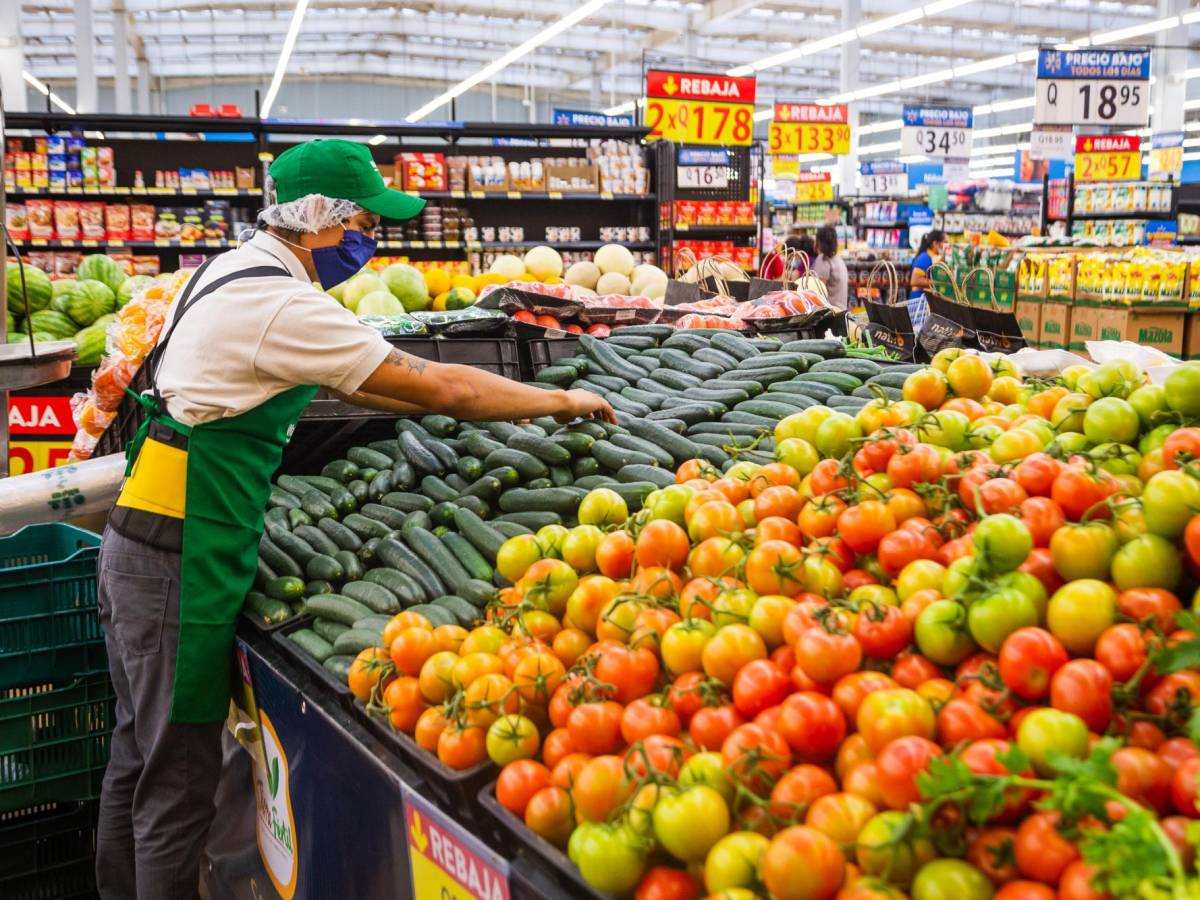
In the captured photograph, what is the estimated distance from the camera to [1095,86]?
1393 centimetres

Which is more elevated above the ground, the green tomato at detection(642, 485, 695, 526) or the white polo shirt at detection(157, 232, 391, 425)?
the white polo shirt at detection(157, 232, 391, 425)

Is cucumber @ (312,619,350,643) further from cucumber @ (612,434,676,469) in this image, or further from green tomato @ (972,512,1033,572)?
green tomato @ (972,512,1033,572)

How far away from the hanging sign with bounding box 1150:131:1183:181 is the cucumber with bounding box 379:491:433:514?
21.5 m

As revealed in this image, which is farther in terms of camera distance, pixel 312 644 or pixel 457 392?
pixel 457 392

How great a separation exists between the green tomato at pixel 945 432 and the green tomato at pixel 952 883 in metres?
1.02

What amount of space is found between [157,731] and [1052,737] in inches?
76.0

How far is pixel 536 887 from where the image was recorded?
1.33 metres

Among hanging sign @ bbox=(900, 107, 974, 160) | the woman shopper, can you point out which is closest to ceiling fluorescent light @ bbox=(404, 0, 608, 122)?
the woman shopper

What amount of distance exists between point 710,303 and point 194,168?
20.5ft

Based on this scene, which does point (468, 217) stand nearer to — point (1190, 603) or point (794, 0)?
point (1190, 603)

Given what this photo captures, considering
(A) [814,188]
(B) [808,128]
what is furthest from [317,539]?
(A) [814,188]

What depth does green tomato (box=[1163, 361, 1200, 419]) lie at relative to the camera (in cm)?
166

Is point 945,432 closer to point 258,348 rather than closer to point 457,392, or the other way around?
point 457,392

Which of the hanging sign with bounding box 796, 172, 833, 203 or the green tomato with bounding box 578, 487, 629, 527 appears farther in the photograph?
the hanging sign with bounding box 796, 172, 833, 203
